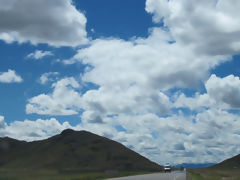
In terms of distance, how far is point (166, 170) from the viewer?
106 meters
